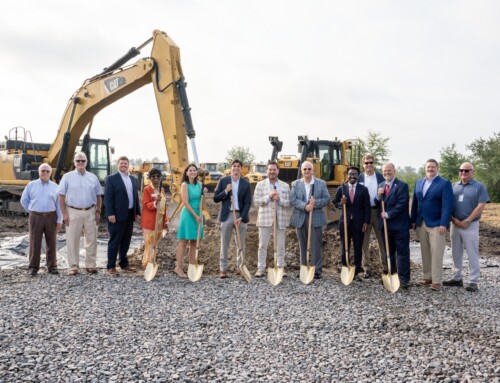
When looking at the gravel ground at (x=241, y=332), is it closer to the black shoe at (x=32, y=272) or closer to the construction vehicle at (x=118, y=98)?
the black shoe at (x=32, y=272)

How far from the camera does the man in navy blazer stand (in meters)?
6.85

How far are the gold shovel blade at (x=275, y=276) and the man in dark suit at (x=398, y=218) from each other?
165 centimetres

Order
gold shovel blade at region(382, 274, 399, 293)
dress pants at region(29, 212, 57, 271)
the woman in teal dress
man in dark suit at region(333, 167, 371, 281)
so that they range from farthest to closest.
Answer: dress pants at region(29, 212, 57, 271), the woman in teal dress, man in dark suit at region(333, 167, 371, 281), gold shovel blade at region(382, 274, 399, 293)

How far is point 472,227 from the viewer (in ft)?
23.1

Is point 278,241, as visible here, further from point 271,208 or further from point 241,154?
point 241,154

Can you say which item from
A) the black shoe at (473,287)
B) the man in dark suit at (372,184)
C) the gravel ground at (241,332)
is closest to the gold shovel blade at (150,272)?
the gravel ground at (241,332)

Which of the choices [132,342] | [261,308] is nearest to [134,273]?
[261,308]

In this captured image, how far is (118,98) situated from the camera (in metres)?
12.4

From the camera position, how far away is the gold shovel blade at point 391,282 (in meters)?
6.73

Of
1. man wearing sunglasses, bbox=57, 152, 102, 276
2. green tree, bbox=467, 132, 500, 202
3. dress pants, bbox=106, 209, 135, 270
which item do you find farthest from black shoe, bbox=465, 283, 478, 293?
green tree, bbox=467, 132, 500, 202

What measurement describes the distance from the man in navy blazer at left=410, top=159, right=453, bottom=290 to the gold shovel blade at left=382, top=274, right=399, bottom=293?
61 centimetres

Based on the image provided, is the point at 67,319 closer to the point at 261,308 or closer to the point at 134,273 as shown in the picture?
the point at 261,308

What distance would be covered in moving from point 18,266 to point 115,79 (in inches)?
202

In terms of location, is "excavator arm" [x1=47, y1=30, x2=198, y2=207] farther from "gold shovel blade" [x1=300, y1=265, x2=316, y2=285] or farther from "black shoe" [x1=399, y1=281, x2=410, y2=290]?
"black shoe" [x1=399, y1=281, x2=410, y2=290]
